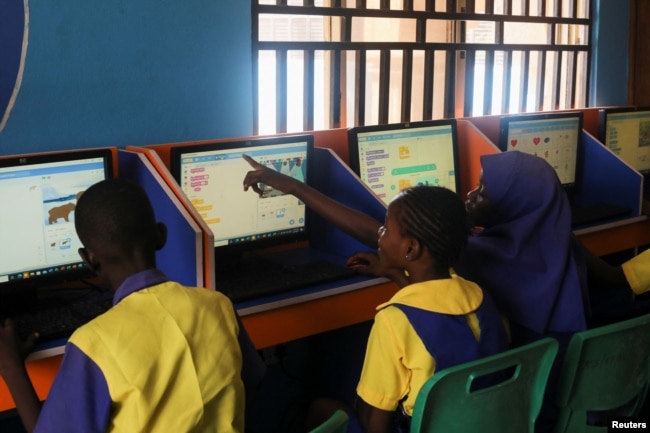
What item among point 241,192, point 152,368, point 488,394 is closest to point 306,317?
point 241,192

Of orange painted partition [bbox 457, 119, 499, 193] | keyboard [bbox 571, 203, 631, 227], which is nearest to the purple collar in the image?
orange painted partition [bbox 457, 119, 499, 193]

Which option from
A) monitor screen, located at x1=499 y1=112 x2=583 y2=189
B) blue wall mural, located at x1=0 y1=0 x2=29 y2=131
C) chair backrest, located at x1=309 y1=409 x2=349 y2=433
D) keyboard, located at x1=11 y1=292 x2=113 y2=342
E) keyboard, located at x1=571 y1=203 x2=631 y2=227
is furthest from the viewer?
monitor screen, located at x1=499 y1=112 x2=583 y2=189

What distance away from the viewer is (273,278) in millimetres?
2387

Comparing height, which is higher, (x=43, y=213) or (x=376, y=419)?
(x=43, y=213)

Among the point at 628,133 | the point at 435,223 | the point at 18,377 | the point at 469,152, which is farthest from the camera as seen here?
the point at 628,133

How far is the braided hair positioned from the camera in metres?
1.82

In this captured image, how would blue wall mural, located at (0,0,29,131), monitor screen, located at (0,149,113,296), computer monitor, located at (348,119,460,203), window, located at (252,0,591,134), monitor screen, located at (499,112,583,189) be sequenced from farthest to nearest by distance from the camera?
monitor screen, located at (499,112,583,189), window, located at (252,0,591,134), computer monitor, located at (348,119,460,203), blue wall mural, located at (0,0,29,131), monitor screen, located at (0,149,113,296)

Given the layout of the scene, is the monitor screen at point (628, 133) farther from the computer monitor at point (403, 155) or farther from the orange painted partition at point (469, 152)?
the computer monitor at point (403, 155)

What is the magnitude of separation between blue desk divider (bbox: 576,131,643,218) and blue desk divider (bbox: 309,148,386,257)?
4.36ft

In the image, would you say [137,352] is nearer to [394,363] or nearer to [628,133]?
[394,363]

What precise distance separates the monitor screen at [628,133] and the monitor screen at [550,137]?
0.25 metres

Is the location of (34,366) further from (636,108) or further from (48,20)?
(636,108)

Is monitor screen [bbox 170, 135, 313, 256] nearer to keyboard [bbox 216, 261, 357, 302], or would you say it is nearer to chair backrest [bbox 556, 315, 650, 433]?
keyboard [bbox 216, 261, 357, 302]

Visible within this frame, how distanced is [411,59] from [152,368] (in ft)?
8.00
